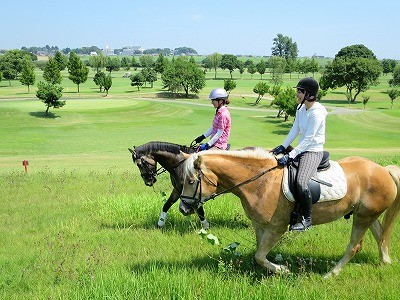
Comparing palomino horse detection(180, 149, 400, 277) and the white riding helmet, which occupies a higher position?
the white riding helmet

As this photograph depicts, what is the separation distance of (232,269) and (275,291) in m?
A: 1.10

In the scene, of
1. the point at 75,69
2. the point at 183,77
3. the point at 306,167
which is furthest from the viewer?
the point at 75,69

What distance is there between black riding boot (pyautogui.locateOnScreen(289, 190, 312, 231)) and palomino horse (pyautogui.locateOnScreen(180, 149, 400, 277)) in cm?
18

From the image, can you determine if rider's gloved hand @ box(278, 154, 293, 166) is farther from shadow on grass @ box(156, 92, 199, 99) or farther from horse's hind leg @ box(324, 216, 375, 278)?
shadow on grass @ box(156, 92, 199, 99)

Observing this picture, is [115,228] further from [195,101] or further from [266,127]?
[195,101]

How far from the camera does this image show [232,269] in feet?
19.3

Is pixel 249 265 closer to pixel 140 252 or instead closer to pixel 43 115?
pixel 140 252

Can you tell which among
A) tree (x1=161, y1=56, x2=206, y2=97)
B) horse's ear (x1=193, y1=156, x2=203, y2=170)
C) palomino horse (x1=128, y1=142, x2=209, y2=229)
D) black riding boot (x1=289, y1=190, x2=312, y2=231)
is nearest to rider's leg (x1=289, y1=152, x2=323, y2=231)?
black riding boot (x1=289, y1=190, x2=312, y2=231)

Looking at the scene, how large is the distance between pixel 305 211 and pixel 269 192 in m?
0.63

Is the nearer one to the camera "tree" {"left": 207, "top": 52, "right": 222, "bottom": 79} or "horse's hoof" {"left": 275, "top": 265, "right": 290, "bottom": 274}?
"horse's hoof" {"left": 275, "top": 265, "right": 290, "bottom": 274}

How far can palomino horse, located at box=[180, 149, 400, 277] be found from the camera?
5.83 meters

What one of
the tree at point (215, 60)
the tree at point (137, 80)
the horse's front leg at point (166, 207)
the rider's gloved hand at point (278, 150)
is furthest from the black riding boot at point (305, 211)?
the tree at point (215, 60)

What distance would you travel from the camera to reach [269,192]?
19.2 feet

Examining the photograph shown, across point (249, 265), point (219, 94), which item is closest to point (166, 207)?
point (219, 94)
